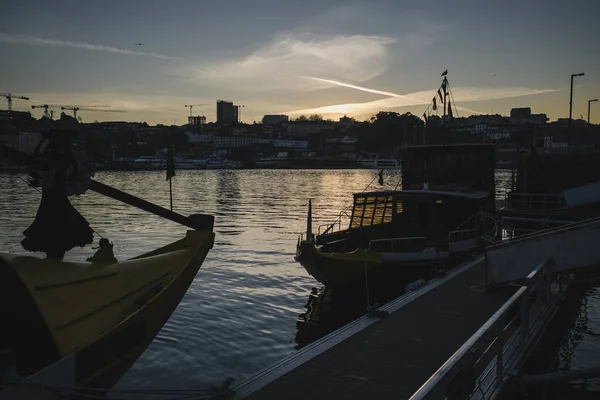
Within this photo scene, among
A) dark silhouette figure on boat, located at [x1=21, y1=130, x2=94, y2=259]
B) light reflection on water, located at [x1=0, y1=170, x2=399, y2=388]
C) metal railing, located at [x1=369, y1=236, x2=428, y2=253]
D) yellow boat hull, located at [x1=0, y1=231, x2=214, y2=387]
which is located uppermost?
dark silhouette figure on boat, located at [x1=21, y1=130, x2=94, y2=259]

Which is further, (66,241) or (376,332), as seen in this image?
(376,332)

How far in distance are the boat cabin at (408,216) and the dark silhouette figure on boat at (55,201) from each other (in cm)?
1190

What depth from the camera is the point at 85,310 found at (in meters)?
8.40

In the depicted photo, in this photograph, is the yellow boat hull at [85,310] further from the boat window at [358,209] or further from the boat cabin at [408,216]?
the boat window at [358,209]

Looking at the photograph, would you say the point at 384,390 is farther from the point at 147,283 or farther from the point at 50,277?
the point at 50,277

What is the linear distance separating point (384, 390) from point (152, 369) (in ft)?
21.4

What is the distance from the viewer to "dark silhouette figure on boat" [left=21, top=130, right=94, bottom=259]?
9.25 metres

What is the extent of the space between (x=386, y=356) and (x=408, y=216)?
42.3 ft

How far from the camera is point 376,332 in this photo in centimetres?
1116

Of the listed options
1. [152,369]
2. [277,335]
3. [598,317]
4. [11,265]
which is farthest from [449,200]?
[11,265]

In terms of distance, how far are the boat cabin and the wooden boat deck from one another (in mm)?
6814

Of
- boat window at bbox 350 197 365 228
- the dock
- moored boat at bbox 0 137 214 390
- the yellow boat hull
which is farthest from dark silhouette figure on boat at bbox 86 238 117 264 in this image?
boat window at bbox 350 197 365 228

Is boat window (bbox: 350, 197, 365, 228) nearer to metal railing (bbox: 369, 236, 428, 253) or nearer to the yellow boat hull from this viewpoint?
metal railing (bbox: 369, 236, 428, 253)

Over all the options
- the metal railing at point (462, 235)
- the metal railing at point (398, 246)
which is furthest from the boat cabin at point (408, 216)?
the metal railing at point (398, 246)
